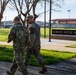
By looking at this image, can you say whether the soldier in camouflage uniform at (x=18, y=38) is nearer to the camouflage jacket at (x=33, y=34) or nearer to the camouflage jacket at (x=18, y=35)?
the camouflage jacket at (x=18, y=35)

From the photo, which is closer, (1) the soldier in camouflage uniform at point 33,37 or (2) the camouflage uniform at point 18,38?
(2) the camouflage uniform at point 18,38

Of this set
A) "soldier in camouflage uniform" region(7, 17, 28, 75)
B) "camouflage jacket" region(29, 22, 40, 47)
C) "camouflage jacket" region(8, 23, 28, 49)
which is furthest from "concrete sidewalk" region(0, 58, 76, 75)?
"camouflage jacket" region(8, 23, 28, 49)

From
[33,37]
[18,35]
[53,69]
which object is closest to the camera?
[18,35]

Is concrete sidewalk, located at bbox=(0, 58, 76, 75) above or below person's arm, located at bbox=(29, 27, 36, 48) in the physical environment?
below

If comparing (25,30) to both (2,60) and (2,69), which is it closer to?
(2,69)

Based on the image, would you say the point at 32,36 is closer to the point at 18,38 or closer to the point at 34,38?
the point at 34,38

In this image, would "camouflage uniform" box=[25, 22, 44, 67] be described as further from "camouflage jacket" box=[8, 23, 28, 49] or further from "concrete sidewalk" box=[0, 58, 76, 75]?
"camouflage jacket" box=[8, 23, 28, 49]

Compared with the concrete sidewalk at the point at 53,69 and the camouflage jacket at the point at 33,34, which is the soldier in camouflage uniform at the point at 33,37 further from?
the concrete sidewalk at the point at 53,69

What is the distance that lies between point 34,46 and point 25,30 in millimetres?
1268

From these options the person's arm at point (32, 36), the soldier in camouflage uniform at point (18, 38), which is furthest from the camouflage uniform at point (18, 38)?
the person's arm at point (32, 36)

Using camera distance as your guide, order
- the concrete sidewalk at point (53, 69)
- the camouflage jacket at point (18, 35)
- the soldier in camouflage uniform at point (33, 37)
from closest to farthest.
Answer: the camouflage jacket at point (18, 35), the soldier in camouflage uniform at point (33, 37), the concrete sidewalk at point (53, 69)

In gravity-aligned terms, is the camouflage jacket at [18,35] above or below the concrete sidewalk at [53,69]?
above

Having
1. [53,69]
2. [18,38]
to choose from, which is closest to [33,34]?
[18,38]

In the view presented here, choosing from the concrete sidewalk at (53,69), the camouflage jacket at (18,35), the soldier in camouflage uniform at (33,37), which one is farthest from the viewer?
the concrete sidewalk at (53,69)
